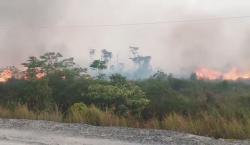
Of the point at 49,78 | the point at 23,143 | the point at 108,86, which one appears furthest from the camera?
the point at 49,78

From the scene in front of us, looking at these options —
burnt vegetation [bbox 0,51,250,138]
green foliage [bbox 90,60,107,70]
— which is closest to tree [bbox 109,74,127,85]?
burnt vegetation [bbox 0,51,250,138]

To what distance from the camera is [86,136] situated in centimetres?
979

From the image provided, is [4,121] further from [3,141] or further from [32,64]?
[32,64]

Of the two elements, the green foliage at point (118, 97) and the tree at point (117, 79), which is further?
the tree at point (117, 79)

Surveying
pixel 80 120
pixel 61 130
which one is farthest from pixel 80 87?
pixel 61 130

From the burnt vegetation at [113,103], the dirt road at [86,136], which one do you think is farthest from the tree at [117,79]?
the dirt road at [86,136]

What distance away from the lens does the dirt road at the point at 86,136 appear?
8.92 m

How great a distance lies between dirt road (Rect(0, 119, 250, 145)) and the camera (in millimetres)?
8922

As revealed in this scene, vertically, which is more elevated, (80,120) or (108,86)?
(108,86)

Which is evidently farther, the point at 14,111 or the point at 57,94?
the point at 57,94

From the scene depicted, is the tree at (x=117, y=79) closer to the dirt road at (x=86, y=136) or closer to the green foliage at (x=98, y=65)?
the green foliage at (x=98, y=65)

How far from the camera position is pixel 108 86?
26.7m

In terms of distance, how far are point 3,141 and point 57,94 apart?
20.9 meters

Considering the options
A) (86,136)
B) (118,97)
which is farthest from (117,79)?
(86,136)
